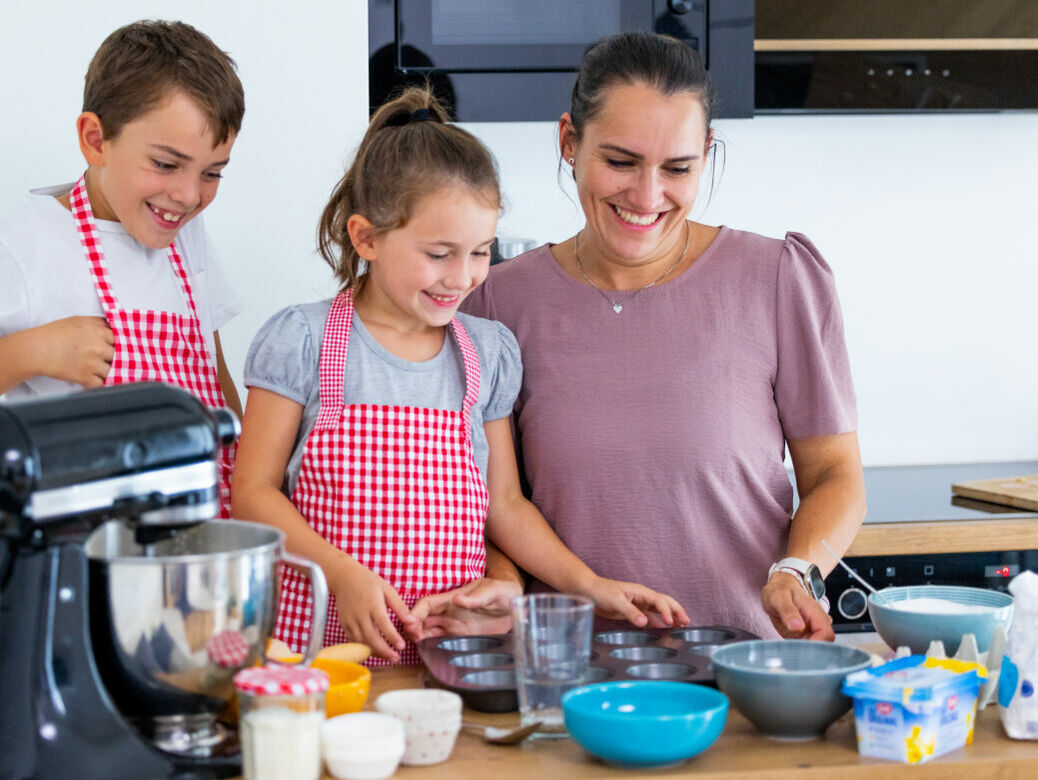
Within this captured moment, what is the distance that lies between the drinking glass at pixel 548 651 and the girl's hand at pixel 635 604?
26cm

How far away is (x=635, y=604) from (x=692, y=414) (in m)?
0.32

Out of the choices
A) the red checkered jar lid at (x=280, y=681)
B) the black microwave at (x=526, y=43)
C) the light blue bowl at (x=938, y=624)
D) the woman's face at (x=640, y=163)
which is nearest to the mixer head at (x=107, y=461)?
the red checkered jar lid at (x=280, y=681)

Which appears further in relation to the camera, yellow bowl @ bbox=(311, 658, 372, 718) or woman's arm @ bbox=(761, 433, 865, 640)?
woman's arm @ bbox=(761, 433, 865, 640)

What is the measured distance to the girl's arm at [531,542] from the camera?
136 cm

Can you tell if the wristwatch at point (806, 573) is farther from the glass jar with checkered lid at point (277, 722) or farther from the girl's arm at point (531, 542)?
the glass jar with checkered lid at point (277, 722)

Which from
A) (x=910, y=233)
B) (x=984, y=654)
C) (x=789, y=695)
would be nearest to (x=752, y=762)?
(x=789, y=695)

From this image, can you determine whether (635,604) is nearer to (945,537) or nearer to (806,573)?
(806,573)

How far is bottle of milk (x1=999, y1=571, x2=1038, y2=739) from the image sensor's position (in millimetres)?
997

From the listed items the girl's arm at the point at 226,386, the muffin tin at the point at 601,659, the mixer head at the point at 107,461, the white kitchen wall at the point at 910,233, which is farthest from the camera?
the white kitchen wall at the point at 910,233

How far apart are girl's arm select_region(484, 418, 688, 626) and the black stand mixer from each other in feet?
1.73

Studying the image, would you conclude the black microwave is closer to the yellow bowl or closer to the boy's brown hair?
the boy's brown hair

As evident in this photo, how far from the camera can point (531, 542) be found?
1.53m

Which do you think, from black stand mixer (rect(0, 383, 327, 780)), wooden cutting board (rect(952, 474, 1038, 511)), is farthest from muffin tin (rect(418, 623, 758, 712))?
wooden cutting board (rect(952, 474, 1038, 511))

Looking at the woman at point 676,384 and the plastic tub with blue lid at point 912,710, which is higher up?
the woman at point 676,384
